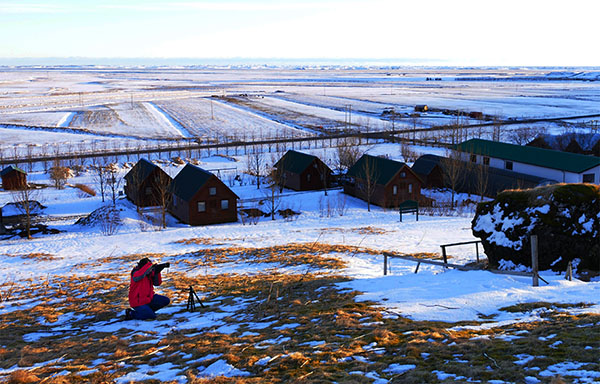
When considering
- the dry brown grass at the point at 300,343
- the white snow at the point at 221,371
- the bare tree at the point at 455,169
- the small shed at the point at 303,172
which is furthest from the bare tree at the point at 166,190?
the white snow at the point at 221,371

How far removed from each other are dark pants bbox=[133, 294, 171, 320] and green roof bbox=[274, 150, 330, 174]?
3798cm

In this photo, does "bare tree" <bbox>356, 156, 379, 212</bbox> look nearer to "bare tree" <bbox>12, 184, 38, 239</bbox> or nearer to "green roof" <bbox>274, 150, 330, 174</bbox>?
"green roof" <bbox>274, 150, 330, 174</bbox>

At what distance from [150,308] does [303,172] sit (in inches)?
1524

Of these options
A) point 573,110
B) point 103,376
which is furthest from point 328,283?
point 573,110

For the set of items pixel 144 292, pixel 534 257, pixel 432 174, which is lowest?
pixel 432 174

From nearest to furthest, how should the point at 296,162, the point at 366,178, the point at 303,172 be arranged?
1. the point at 366,178
2. the point at 303,172
3. the point at 296,162

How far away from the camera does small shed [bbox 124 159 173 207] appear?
43531 millimetres

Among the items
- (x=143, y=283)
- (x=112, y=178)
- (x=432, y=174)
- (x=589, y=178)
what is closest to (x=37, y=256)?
(x=143, y=283)

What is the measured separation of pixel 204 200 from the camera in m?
40.1

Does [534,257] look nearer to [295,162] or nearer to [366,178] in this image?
[366,178]

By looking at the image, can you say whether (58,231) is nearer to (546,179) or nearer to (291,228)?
(291,228)

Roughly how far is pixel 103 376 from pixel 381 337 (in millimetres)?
4852

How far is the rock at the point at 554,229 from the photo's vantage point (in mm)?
14742

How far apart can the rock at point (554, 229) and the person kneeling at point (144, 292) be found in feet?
33.2
